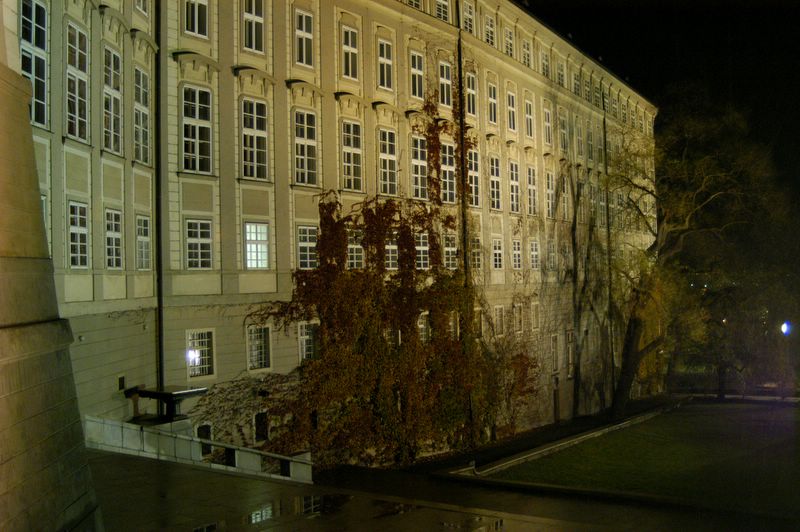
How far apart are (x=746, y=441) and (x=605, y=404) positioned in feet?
47.9

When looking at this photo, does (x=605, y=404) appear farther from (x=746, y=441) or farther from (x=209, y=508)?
(x=209, y=508)

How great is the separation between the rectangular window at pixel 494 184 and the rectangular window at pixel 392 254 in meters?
8.23

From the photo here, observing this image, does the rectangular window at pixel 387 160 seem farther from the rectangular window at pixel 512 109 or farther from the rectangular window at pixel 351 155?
the rectangular window at pixel 512 109

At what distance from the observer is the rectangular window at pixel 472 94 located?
3331cm

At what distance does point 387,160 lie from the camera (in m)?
28.1

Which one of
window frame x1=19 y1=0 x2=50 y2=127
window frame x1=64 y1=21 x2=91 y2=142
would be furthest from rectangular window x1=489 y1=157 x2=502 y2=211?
window frame x1=19 y1=0 x2=50 y2=127

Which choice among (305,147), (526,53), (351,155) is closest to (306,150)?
(305,147)

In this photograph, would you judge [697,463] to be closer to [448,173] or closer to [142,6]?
[448,173]

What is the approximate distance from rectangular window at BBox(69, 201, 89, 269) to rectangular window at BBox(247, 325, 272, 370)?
22.7 feet

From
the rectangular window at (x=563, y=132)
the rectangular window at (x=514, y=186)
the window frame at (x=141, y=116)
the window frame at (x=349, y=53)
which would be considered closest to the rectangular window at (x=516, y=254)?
the rectangular window at (x=514, y=186)

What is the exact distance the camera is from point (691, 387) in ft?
A: 184

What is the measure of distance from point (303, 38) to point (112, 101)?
8.52 metres

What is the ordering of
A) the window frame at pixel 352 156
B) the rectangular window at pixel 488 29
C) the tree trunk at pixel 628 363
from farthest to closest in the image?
the tree trunk at pixel 628 363
the rectangular window at pixel 488 29
the window frame at pixel 352 156

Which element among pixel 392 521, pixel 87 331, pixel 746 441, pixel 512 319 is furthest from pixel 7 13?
pixel 746 441
